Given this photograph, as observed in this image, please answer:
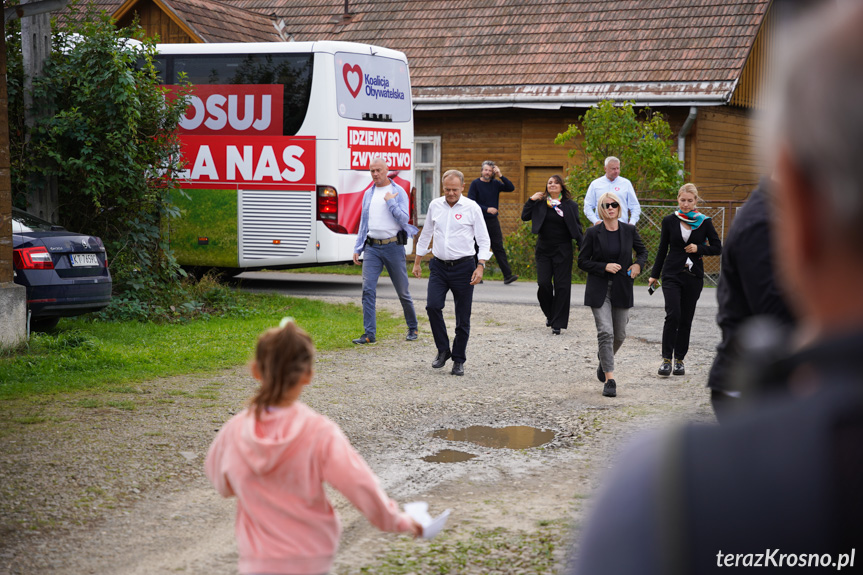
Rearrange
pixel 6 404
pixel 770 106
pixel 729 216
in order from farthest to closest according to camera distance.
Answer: pixel 729 216
pixel 6 404
pixel 770 106

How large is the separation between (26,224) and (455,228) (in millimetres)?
4570

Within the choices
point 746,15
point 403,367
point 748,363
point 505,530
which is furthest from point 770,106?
point 746,15

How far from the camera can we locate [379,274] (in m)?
11.5

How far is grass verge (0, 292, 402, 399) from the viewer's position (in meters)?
8.71

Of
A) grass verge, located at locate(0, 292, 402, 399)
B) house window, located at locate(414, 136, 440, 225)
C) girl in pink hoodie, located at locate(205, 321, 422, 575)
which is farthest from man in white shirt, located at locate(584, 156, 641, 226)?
girl in pink hoodie, located at locate(205, 321, 422, 575)

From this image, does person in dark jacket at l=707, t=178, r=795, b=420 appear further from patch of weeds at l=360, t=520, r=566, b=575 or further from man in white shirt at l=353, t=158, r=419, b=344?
man in white shirt at l=353, t=158, r=419, b=344

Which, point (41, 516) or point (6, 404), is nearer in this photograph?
point (41, 516)

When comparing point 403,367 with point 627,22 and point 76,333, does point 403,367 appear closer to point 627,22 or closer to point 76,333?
point 76,333

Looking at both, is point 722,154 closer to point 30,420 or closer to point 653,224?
point 653,224

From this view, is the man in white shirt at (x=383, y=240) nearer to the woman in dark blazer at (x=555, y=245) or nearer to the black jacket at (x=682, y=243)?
the woman in dark blazer at (x=555, y=245)

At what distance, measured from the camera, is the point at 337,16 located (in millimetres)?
26797

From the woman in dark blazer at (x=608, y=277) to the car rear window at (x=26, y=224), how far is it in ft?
18.8

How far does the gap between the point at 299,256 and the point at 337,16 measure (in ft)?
40.7

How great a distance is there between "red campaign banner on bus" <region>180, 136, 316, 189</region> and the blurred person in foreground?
50.8 ft
